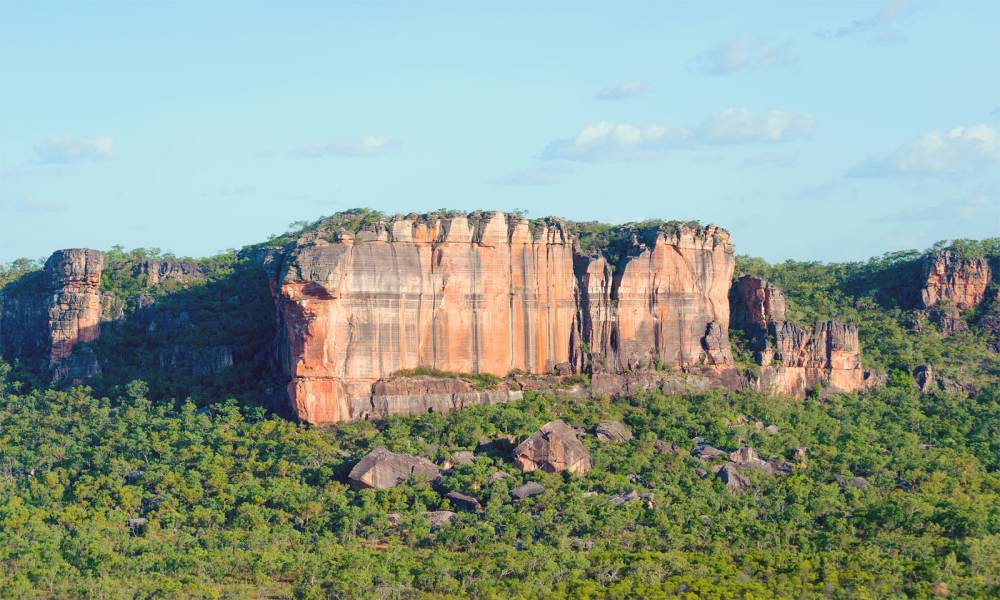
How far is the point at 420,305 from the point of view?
76.9m

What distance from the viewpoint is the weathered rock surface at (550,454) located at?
2825 inches

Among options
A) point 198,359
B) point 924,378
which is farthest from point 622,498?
point 198,359

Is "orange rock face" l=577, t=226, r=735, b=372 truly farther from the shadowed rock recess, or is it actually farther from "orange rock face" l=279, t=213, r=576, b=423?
"orange rock face" l=279, t=213, r=576, b=423

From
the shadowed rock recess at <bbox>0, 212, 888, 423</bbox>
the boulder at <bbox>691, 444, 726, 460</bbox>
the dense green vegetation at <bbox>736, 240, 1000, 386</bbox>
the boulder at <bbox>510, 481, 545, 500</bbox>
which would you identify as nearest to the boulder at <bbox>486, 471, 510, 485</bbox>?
the boulder at <bbox>510, 481, 545, 500</bbox>

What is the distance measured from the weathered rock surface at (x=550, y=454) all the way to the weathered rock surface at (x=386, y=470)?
361 cm

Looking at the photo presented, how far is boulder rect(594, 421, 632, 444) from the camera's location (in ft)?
248

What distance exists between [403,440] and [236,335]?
15432 millimetres

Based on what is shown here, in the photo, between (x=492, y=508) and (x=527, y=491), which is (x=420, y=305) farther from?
(x=492, y=508)

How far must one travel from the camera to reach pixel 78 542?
64812 millimetres

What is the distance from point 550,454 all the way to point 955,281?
3218 cm

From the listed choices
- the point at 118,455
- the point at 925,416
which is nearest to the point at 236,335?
the point at 118,455

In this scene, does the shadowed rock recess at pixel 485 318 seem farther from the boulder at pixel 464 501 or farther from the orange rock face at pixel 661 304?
the boulder at pixel 464 501

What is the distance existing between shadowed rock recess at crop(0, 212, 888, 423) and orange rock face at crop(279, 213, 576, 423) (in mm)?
64

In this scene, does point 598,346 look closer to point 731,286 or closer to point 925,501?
point 731,286
